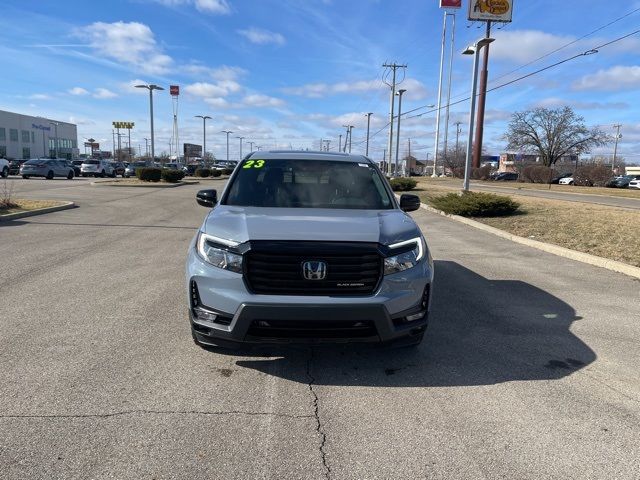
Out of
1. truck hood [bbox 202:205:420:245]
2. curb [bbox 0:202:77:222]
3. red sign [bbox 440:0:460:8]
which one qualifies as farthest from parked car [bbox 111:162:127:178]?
truck hood [bbox 202:205:420:245]

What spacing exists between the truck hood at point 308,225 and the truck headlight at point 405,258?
0.05 meters

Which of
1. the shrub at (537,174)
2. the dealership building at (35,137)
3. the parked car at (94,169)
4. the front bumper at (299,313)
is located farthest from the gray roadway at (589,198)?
the dealership building at (35,137)

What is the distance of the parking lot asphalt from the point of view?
2.83m

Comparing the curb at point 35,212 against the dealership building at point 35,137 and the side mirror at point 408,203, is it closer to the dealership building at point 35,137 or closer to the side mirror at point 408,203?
the side mirror at point 408,203

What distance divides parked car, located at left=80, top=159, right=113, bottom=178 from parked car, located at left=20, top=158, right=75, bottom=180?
20.4ft

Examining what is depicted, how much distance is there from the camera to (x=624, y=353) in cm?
461

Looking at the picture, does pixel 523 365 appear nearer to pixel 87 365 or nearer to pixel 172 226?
pixel 87 365

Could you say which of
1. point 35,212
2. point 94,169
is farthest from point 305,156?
point 94,169

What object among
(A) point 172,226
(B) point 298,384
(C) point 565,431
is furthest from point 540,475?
(A) point 172,226

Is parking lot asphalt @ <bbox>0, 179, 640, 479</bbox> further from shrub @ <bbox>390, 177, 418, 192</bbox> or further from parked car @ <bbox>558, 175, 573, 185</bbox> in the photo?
parked car @ <bbox>558, 175, 573, 185</bbox>

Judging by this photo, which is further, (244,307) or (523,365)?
(523,365)

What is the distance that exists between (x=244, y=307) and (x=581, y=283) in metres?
5.85

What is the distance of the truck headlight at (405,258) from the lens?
377 centimetres

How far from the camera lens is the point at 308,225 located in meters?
3.94
